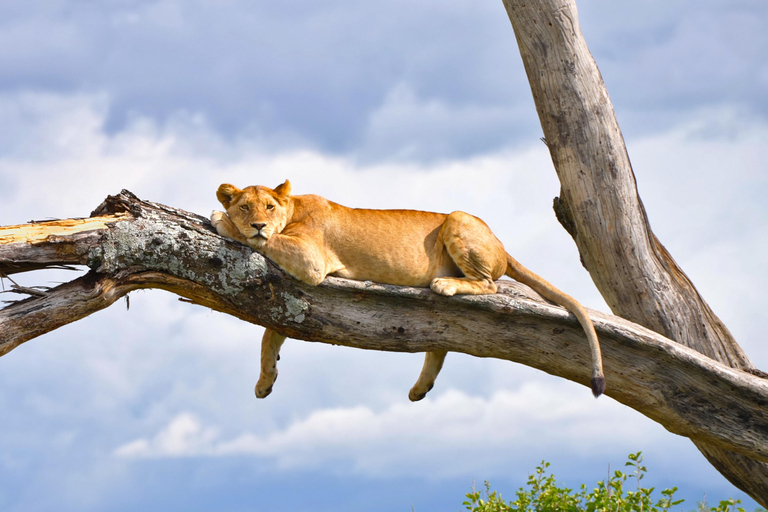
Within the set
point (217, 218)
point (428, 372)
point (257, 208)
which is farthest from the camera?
point (428, 372)

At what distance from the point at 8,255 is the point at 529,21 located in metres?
5.27

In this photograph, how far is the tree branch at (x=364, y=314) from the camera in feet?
18.7

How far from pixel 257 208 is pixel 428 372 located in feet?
8.55

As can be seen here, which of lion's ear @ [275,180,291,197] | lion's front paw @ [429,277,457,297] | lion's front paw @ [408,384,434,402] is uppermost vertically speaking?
lion's ear @ [275,180,291,197]

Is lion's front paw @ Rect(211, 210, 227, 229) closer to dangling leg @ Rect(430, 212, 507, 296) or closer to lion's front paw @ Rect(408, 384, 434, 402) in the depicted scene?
dangling leg @ Rect(430, 212, 507, 296)

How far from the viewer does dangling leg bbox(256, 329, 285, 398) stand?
6.82 meters

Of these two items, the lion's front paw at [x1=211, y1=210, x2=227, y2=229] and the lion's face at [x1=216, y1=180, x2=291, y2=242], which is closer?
the lion's face at [x1=216, y1=180, x2=291, y2=242]

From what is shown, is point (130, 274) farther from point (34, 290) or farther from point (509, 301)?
point (509, 301)

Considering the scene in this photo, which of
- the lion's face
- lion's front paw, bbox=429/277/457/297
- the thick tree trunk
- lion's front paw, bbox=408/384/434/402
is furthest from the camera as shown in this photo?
lion's front paw, bbox=408/384/434/402

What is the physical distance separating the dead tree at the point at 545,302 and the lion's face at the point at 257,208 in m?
0.20

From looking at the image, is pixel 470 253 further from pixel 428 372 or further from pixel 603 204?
pixel 603 204

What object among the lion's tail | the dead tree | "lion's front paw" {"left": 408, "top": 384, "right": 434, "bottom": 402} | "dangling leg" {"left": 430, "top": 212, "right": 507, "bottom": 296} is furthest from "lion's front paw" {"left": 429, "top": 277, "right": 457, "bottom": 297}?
"lion's front paw" {"left": 408, "top": 384, "right": 434, "bottom": 402}

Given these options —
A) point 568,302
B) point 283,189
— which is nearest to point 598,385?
point 568,302

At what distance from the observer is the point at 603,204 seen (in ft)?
24.3
